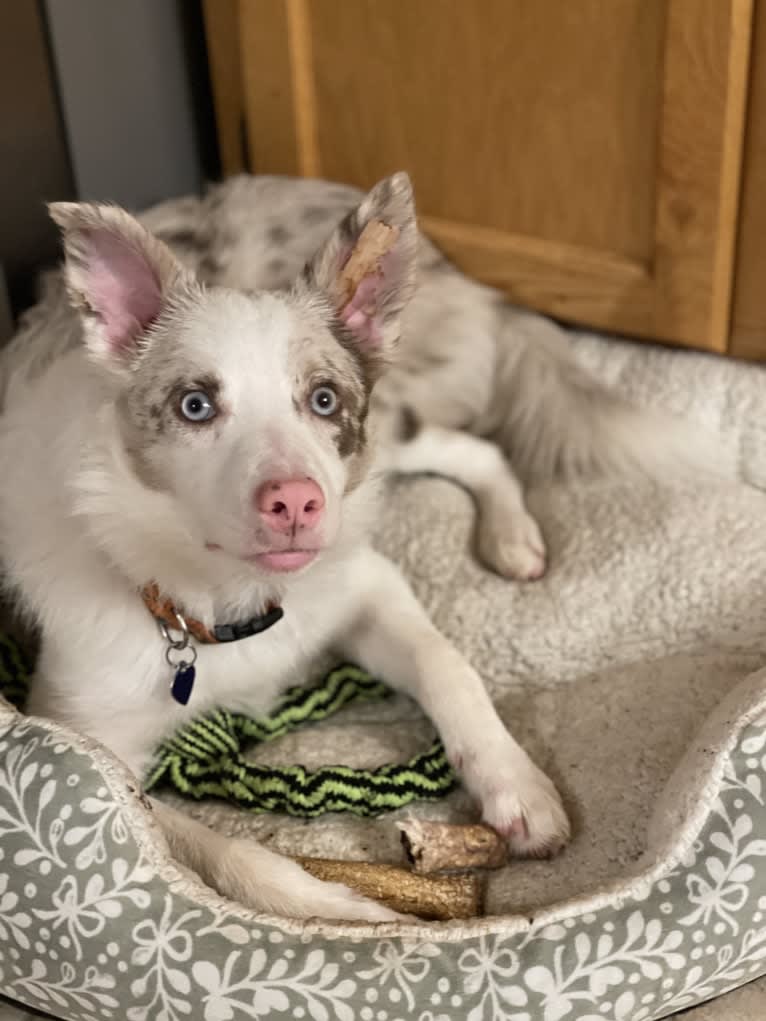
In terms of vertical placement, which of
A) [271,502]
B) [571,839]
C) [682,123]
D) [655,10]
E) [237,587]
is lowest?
[571,839]

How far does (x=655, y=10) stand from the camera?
2.31 meters

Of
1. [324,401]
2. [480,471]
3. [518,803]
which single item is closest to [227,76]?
[480,471]

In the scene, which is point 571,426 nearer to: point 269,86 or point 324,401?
point 324,401

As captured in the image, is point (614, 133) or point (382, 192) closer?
point (382, 192)

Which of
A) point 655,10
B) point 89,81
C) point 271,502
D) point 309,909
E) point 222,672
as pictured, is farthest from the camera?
point 89,81

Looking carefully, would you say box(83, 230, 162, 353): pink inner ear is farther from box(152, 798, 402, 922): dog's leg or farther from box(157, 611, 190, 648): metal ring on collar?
box(152, 798, 402, 922): dog's leg

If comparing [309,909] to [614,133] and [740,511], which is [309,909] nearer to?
[740,511]

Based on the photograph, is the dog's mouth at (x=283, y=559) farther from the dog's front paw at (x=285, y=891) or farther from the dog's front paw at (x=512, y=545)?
the dog's front paw at (x=512, y=545)

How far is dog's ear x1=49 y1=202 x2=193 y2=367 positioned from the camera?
65.3 inches

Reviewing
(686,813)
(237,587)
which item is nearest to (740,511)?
(686,813)

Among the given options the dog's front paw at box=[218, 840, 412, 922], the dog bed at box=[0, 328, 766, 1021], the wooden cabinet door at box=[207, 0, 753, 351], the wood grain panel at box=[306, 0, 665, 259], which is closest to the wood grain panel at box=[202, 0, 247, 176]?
the wooden cabinet door at box=[207, 0, 753, 351]

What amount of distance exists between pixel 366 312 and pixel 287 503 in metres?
0.47

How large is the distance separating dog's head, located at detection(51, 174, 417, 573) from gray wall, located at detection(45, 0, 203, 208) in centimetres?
126

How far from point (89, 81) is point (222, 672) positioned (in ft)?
5.25
